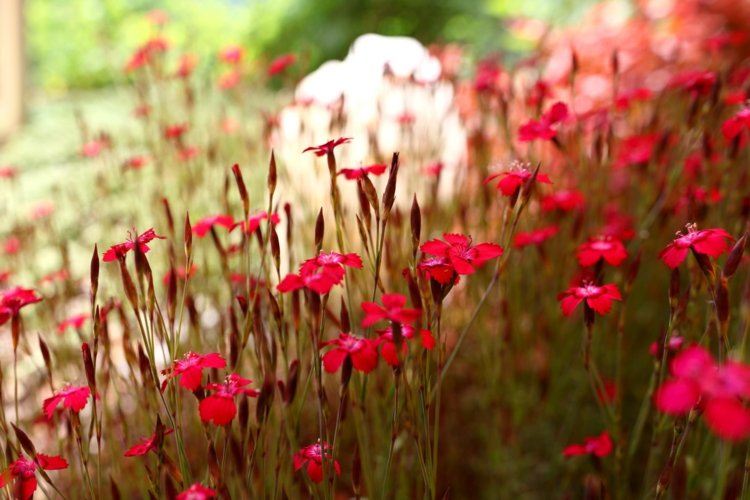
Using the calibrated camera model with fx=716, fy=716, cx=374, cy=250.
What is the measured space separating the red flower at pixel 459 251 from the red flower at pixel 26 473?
2.43 feet

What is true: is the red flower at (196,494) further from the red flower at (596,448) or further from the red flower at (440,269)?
the red flower at (596,448)

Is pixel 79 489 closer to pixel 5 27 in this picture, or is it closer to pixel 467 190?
pixel 467 190

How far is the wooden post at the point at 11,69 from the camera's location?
7055 millimetres

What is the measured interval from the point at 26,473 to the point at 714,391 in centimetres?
113

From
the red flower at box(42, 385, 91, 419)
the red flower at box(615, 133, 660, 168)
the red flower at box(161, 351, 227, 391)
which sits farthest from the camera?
the red flower at box(615, 133, 660, 168)

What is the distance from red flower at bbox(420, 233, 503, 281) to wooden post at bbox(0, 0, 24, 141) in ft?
22.7

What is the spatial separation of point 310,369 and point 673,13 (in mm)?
3882

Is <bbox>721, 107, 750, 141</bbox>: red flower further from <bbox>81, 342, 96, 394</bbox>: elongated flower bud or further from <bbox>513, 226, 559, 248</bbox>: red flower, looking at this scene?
<bbox>81, 342, 96, 394</bbox>: elongated flower bud

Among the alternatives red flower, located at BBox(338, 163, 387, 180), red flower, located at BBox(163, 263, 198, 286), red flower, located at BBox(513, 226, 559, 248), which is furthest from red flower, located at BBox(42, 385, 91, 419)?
red flower, located at BBox(513, 226, 559, 248)

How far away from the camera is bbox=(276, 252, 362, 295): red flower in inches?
44.2

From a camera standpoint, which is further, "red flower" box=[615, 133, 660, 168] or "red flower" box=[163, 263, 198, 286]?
"red flower" box=[615, 133, 660, 168]

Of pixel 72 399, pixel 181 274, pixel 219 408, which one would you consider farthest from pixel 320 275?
pixel 181 274

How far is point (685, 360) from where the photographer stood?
0.77 metres

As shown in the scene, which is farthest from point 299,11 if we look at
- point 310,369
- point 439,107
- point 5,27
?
point 310,369
